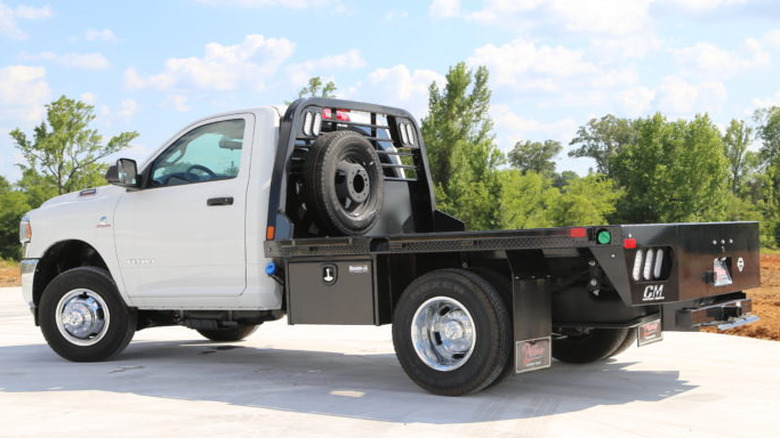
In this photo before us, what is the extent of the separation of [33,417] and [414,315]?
8.50 ft

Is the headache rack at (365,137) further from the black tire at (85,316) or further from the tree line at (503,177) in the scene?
the tree line at (503,177)

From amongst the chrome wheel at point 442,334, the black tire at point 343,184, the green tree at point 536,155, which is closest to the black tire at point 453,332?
the chrome wheel at point 442,334

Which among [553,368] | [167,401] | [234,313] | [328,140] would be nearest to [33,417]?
[167,401]

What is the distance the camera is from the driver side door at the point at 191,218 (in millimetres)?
7254

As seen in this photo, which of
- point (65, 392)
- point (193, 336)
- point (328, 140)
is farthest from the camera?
point (193, 336)

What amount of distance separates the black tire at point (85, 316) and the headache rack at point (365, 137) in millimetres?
2022

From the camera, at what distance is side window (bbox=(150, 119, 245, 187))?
745 centimetres

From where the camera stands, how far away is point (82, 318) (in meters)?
8.09

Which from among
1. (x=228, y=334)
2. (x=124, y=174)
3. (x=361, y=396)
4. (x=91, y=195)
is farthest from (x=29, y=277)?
(x=361, y=396)

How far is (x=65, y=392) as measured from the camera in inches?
260

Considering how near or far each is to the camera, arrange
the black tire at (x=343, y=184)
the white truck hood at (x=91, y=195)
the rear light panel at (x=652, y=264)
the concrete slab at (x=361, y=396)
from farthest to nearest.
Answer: the white truck hood at (x=91, y=195) → the black tire at (x=343, y=184) → the rear light panel at (x=652, y=264) → the concrete slab at (x=361, y=396)

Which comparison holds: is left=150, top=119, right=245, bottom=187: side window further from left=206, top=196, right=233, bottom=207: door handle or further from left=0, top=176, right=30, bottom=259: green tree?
left=0, top=176, right=30, bottom=259: green tree

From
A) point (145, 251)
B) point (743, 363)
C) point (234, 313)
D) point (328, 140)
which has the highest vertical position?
point (328, 140)

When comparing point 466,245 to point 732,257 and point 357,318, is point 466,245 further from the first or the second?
point 732,257
